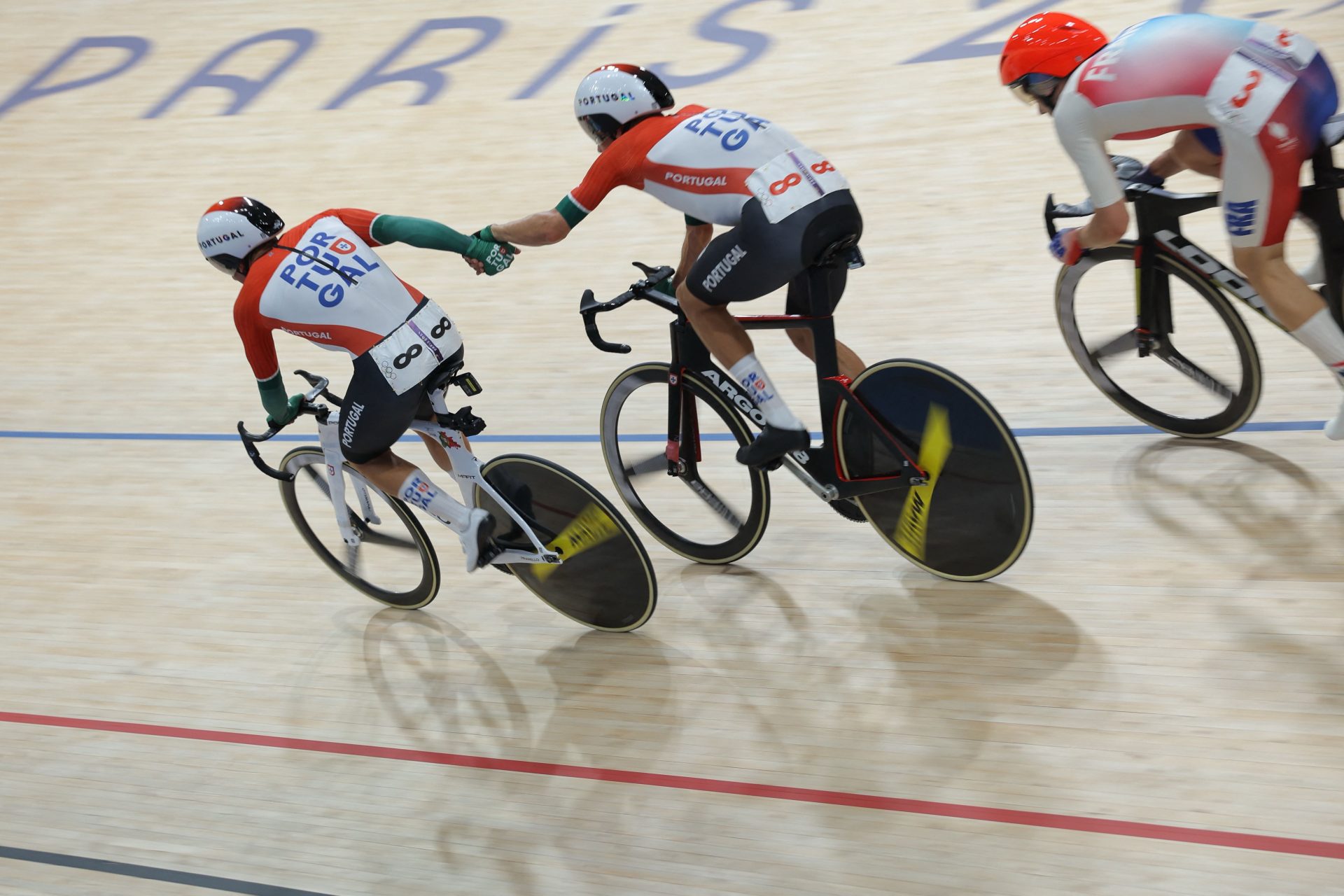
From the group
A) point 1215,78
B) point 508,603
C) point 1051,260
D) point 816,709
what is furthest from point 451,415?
point 1051,260

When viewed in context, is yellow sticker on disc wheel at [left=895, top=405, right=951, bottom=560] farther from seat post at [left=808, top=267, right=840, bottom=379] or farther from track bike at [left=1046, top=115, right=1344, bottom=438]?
track bike at [left=1046, top=115, right=1344, bottom=438]

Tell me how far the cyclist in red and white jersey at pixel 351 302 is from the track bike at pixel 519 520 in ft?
0.31

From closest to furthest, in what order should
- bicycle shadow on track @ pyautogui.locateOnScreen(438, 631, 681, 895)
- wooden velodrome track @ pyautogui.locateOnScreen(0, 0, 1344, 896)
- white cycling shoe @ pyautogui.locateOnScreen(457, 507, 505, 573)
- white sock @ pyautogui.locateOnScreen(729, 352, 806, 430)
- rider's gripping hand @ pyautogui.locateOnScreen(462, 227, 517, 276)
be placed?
wooden velodrome track @ pyautogui.locateOnScreen(0, 0, 1344, 896)
bicycle shadow on track @ pyautogui.locateOnScreen(438, 631, 681, 895)
rider's gripping hand @ pyautogui.locateOnScreen(462, 227, 517, 276)
white sock @ pyautogui.locateOnScreen(729, 352, 806, 430)
white cycling shoe @ pyautogui.locateOnScreen(457, 507, 505, 573)

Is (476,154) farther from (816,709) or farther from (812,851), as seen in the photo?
(812,851)

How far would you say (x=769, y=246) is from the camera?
8.10 feet

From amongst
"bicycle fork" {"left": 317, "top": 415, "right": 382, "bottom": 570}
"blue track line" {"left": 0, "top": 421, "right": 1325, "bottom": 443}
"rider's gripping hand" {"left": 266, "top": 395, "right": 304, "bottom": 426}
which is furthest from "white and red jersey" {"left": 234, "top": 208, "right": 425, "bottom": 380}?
"blue track line" {"left": 0, "top": 421, "right": 1325, "bottom": 443}

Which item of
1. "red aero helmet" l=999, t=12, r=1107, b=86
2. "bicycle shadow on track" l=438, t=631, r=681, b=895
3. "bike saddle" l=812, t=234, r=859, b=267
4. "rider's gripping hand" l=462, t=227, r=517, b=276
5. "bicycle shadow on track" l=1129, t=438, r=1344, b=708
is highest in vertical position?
"red aero helmet" l=999, t=12, r=1107, b=86

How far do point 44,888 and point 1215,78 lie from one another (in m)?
3.19

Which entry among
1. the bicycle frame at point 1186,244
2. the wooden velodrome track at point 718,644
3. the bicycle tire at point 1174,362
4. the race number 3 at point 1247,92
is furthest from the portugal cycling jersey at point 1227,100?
the wooden velodrome track at point 718,644

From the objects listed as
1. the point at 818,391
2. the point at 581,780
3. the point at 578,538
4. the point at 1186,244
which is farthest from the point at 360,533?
the point at 1186,244

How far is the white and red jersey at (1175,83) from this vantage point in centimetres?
248

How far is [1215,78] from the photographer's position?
2494 mm

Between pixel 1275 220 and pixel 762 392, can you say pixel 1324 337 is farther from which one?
pixel 762 392

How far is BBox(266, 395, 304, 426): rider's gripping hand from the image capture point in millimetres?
2809
